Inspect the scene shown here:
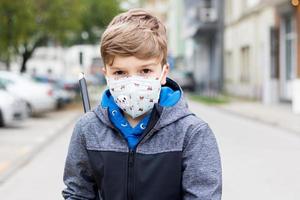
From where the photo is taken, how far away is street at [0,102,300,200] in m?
8.51

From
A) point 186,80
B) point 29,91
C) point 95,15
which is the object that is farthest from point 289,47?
point 186,80

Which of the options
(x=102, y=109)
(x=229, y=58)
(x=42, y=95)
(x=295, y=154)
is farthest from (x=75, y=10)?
(x=102, y=109)

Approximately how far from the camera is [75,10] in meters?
31.5

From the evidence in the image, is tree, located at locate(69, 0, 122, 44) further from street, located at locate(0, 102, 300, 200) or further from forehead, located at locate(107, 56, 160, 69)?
forehead, located at locate(107, 56, 160, 69)

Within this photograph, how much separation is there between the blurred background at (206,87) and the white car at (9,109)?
0.03 m

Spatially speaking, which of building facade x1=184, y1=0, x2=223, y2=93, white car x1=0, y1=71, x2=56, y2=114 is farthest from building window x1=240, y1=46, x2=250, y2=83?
white car x1=0, y1=71, x2=56, y2=114

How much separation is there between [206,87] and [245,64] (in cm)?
1091

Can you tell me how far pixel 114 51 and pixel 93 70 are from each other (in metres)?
70.3

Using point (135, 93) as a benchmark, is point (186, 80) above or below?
below

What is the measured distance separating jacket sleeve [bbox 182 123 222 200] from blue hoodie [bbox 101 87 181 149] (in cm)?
17

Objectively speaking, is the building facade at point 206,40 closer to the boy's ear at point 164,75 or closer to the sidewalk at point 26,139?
the sidewalk at point 26,139

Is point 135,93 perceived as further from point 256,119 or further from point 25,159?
point 256,119

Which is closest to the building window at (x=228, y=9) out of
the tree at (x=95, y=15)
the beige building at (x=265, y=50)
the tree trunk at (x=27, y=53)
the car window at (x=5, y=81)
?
the beige building at (x=265, y=50)

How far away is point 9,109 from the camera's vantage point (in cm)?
1759
